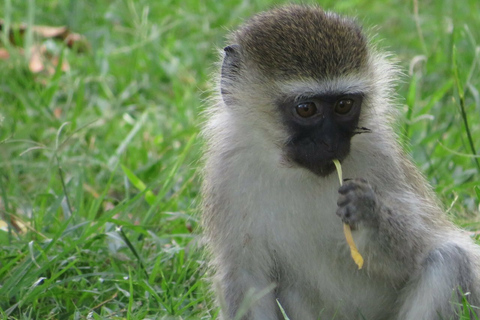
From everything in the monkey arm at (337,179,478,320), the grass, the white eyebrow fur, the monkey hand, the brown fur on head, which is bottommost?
the grass

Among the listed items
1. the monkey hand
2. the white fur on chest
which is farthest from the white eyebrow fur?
the monkey hand

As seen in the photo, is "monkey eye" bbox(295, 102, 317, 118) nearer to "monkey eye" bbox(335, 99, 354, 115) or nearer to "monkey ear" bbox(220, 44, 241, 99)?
"monkey eye" bbox(335, 99, 354, 115)

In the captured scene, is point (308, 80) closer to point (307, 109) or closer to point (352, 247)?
point (307, 109)

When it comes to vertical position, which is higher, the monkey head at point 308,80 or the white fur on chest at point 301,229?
the monkey head at point 308,80

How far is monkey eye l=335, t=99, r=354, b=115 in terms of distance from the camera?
15.3 ft

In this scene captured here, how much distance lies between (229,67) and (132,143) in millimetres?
2290

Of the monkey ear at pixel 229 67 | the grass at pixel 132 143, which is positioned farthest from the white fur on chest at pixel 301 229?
the grass at pixel 132 143

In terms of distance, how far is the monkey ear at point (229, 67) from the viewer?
5.11 m

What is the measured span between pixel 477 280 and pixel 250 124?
57.1 inches

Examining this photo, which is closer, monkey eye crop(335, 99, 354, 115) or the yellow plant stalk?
the yellow plant stalk

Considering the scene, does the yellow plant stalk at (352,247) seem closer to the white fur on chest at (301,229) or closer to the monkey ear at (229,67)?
the white fur on chest at (301,229)

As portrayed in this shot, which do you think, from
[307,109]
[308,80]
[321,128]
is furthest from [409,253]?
[308,80]

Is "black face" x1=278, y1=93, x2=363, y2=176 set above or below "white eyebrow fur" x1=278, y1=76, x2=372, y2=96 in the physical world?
below

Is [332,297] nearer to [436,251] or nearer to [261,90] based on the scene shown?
[436,251]
